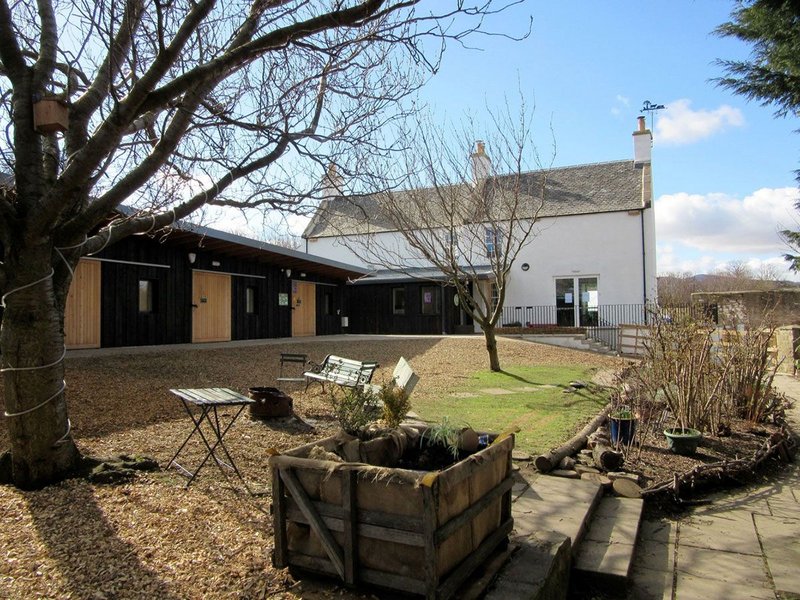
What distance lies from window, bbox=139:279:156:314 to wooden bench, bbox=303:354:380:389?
7.07m

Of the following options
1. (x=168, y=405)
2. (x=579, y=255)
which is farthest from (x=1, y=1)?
(x=579, y=255)

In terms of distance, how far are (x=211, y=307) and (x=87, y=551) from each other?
13689mm

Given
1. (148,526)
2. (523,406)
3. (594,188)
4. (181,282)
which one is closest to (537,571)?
(148,526)

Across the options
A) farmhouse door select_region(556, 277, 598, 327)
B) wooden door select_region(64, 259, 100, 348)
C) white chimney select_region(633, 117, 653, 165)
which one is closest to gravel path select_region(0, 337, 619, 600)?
wooden door select_region(64, 259, 100, 348)

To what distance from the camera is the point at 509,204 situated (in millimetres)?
11297

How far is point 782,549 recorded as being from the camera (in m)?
3.80

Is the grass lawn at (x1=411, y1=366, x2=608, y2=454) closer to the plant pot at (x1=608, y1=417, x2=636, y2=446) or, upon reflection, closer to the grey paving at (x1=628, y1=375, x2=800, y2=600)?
the plant pot at (x1=608, y1=417, x2=636, y2=446)

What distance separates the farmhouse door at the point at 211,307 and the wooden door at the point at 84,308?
120 inches

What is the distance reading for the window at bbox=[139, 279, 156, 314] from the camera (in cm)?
1381

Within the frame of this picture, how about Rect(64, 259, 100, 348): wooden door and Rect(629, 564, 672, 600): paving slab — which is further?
Rect(64, 259, 100, 348): wooden door

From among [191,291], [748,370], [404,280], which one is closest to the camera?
[748,370]

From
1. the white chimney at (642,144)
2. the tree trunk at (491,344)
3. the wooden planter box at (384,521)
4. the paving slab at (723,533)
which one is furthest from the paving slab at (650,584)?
the white chimney at (642,144)

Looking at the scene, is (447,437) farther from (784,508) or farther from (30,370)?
(784,508)

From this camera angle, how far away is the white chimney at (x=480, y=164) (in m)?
11.3
